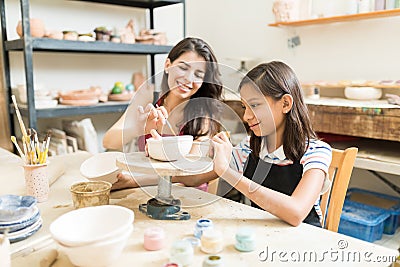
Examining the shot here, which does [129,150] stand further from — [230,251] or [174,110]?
[230,251]

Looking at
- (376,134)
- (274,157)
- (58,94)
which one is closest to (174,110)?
(274,157)

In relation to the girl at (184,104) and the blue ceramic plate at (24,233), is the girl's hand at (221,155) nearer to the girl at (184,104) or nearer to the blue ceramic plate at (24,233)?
the girl at (184,104)

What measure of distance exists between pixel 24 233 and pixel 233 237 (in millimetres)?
418

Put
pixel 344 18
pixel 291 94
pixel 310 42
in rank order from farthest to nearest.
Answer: pixel 310 42
pixel 344 18
pixel 291 94

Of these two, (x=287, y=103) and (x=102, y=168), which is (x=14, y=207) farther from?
(x=287, y=103)

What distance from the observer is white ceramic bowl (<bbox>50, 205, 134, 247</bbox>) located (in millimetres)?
642

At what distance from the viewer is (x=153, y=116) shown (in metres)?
0.91

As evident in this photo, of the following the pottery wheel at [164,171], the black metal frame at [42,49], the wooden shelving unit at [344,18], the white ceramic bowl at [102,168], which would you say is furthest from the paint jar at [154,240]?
the wooden shelving unit at [344,18]

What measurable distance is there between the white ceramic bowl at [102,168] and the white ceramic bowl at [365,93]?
1.35 m

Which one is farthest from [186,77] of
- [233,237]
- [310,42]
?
[310,42]

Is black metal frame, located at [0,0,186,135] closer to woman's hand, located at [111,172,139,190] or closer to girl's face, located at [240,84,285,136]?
woman's hand, located at [111,172,139,190]

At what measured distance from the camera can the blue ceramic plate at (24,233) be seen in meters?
0.73

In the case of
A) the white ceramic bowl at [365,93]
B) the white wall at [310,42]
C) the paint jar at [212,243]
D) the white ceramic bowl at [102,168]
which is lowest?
the paint jar at [212,243]

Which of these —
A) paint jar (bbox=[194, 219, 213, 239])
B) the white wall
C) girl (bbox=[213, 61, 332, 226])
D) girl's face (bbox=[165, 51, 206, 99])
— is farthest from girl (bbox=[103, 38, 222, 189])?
the white wall
